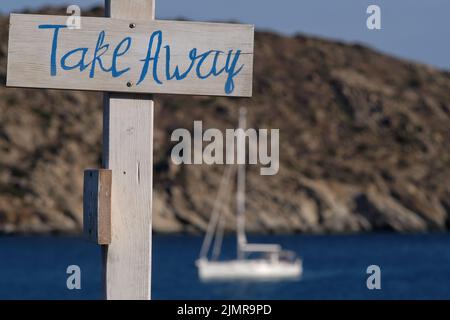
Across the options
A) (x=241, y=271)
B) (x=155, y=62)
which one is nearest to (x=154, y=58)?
(x=155, y=62)

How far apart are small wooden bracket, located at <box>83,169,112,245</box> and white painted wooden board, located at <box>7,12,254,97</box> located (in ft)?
0.92

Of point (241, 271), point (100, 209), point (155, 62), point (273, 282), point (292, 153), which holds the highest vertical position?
point (292, 153)

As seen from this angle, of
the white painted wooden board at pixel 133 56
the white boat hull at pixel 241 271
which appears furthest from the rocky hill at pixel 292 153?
the white painted wooden board at pixel 133 56

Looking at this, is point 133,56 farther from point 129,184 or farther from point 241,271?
point 241,271

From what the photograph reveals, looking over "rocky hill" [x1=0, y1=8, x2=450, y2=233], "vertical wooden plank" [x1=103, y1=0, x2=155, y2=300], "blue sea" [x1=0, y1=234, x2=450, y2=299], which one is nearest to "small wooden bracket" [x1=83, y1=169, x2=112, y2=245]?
"vertical wooden plank" [x1=103, y1=0, x2=155, y2=300]

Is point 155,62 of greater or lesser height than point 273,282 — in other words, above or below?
below

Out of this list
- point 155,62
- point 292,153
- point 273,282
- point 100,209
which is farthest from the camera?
point 292,153

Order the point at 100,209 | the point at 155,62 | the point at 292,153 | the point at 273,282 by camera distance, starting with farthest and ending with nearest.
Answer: the point at 292,153 < the point at 273,282 < the point at 155,62 < the point at 100,209

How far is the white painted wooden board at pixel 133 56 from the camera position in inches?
150

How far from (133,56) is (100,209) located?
0.50 m

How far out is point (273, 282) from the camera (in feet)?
201

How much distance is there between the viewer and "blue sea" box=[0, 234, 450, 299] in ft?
172
